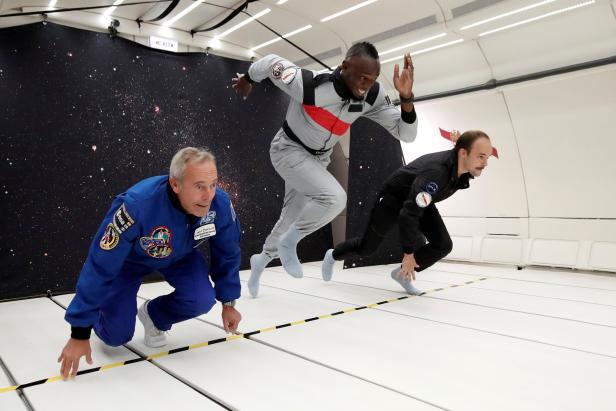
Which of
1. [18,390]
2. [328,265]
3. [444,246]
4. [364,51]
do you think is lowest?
[18,390]

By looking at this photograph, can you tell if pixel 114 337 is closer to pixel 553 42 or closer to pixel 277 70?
pixel 277 70

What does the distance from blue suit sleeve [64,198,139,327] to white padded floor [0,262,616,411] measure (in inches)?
10.4

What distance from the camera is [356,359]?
1857 mm

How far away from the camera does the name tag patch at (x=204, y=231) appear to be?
1.78 m

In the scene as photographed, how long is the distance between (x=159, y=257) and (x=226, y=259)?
262 mm

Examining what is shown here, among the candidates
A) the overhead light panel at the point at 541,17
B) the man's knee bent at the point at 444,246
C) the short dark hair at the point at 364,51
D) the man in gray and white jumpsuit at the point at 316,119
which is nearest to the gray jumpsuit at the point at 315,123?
the man in gray and white jumpsuit at the point at 316,119

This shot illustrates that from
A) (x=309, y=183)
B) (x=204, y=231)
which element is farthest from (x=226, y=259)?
(x=309, y=183)

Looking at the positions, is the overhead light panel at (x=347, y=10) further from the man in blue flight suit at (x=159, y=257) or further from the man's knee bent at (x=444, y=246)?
the man in blue flight suit at (x=159, y=257)

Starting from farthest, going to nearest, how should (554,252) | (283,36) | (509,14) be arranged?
(554,252), (283,36), (509,14)

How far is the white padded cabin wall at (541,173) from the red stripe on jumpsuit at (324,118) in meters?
2.35

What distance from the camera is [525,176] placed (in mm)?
4773

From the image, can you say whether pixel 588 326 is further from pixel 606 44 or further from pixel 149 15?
pixel 149 15

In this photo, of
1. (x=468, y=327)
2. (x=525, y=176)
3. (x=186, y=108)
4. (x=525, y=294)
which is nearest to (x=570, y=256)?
(x=525, y=176)

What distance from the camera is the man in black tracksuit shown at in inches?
110
